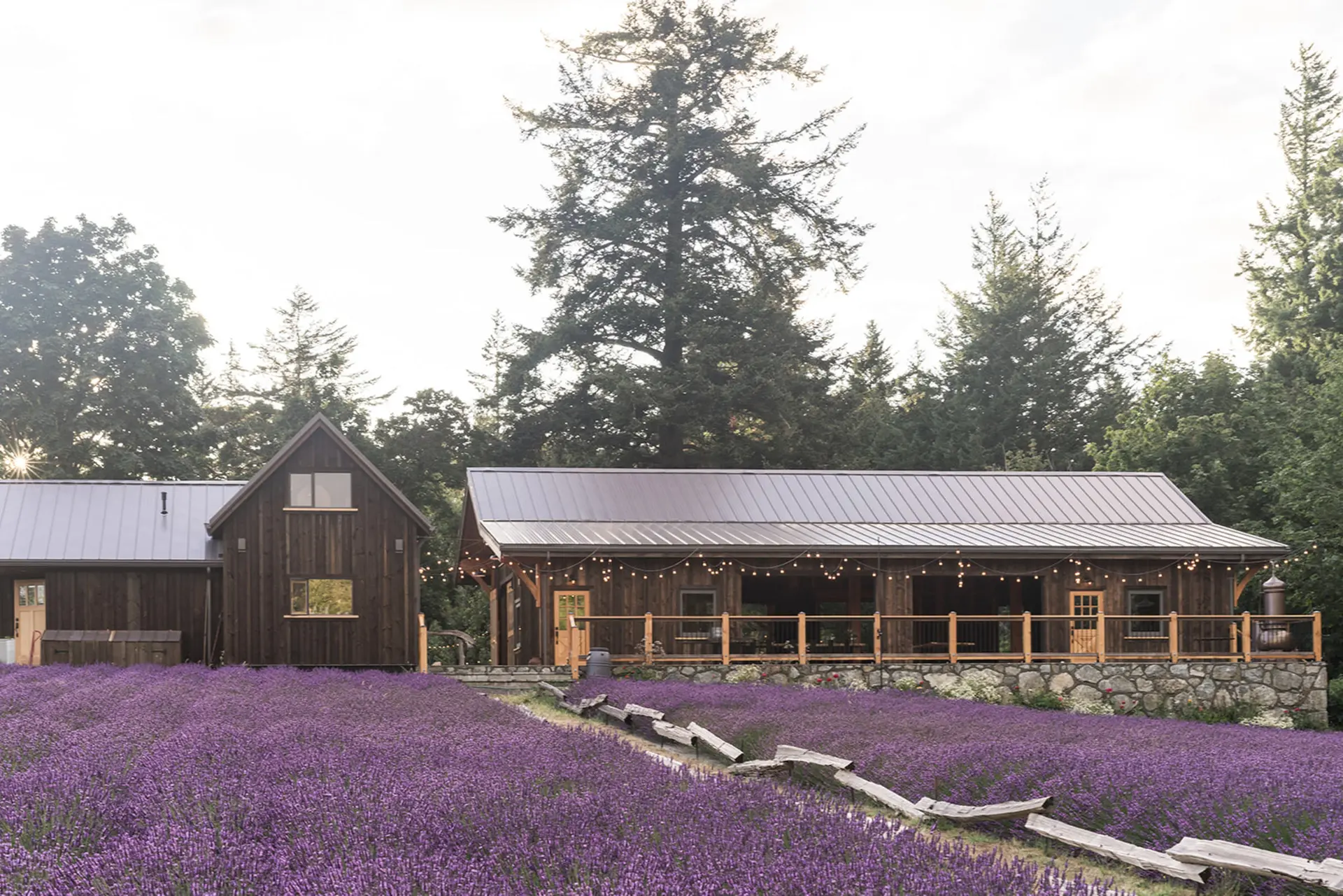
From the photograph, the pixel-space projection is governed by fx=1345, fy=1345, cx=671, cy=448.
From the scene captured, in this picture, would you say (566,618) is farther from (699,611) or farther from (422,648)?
(422,648)

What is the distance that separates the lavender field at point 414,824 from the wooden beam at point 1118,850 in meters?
0.57

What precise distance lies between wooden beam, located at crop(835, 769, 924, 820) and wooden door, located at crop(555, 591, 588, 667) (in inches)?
574

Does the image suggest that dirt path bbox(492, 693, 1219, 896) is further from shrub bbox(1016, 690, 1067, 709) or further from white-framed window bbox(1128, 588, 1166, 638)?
white-framed window bbox(1128, 588, 1166, 638)

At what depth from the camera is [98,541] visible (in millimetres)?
27531

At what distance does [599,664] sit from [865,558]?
642 cm

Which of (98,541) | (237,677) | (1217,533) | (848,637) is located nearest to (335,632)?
(98,541)

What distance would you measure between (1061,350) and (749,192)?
1459cm

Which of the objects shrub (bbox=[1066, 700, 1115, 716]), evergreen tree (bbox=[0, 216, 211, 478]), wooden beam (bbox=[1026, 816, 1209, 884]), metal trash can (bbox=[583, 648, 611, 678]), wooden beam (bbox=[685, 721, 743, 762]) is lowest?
shrub (bbox=[1066, 700, 1115, 716])

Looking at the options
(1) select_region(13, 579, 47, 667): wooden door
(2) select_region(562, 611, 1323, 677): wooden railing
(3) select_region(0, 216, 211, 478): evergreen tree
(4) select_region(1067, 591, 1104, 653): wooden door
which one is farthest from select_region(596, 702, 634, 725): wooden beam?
(3) select_region(0, 216, 211, 478): evergreen tree

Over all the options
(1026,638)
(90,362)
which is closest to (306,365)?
(90,362)

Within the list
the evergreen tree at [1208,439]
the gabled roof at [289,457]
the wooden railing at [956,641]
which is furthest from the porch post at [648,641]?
the evergreen tree at [1208,439]

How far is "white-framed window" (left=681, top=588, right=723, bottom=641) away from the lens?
2603cm

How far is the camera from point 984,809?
9.15m

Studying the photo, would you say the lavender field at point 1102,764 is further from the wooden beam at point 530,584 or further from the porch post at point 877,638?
the wooden beam at point 530,584
